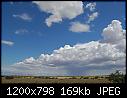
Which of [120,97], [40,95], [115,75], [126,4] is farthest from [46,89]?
[115,75]

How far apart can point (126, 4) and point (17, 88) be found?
21.2 feet

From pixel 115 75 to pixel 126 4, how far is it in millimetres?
24079

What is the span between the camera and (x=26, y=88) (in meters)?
13.0

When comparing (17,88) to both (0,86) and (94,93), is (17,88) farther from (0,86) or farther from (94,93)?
(94,93)

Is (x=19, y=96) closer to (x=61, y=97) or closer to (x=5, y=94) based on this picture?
(x=5, y=94)

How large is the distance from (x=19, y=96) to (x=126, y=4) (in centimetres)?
660

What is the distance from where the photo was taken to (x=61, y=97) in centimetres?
1284

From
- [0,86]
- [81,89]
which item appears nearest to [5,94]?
[0,86]

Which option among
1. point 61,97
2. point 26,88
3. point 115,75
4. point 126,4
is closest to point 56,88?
point 61,97

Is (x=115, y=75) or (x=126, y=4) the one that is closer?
(x=126, y=4)

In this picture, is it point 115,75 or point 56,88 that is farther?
point 115,75

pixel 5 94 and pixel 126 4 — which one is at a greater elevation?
pixel 126 4

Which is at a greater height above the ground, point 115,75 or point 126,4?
point 126,4

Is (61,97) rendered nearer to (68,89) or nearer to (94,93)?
(68,89)
